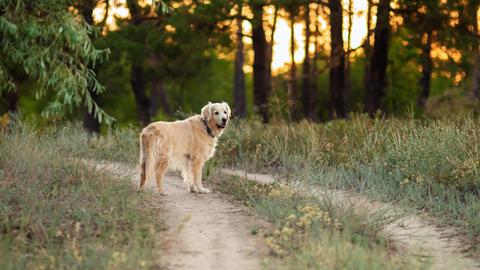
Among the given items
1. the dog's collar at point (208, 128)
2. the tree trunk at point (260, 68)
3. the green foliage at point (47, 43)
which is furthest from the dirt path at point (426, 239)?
the tree trunk at point (260, 68)

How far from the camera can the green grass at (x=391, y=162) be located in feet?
36.2

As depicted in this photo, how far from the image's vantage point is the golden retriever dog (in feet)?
35.9

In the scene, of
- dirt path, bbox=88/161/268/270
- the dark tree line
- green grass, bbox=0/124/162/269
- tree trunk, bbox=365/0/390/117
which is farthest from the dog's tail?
tree trunk, bbox=365/0/390/117

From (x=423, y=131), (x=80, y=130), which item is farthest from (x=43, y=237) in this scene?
(x=80, y=130)

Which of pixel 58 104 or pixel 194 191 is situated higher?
pixel 58 104

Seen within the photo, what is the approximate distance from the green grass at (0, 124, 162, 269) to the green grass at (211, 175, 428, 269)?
1.40 meters

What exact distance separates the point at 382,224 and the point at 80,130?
408 inches

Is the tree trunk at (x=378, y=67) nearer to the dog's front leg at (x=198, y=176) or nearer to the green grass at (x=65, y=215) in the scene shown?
the dog's front leg at (x=198, y=176)

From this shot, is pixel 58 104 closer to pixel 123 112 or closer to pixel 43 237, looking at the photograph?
pixel 43 237

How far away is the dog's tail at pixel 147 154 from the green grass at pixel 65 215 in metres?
0.29

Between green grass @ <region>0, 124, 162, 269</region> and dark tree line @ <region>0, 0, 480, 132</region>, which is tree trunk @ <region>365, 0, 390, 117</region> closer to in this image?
dark tree line @ <region>0, 0, 480, 132</region>

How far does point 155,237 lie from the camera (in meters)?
8.50

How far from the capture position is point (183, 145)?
1150cm

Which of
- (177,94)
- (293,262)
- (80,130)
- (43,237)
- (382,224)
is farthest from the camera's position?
(177,94)
